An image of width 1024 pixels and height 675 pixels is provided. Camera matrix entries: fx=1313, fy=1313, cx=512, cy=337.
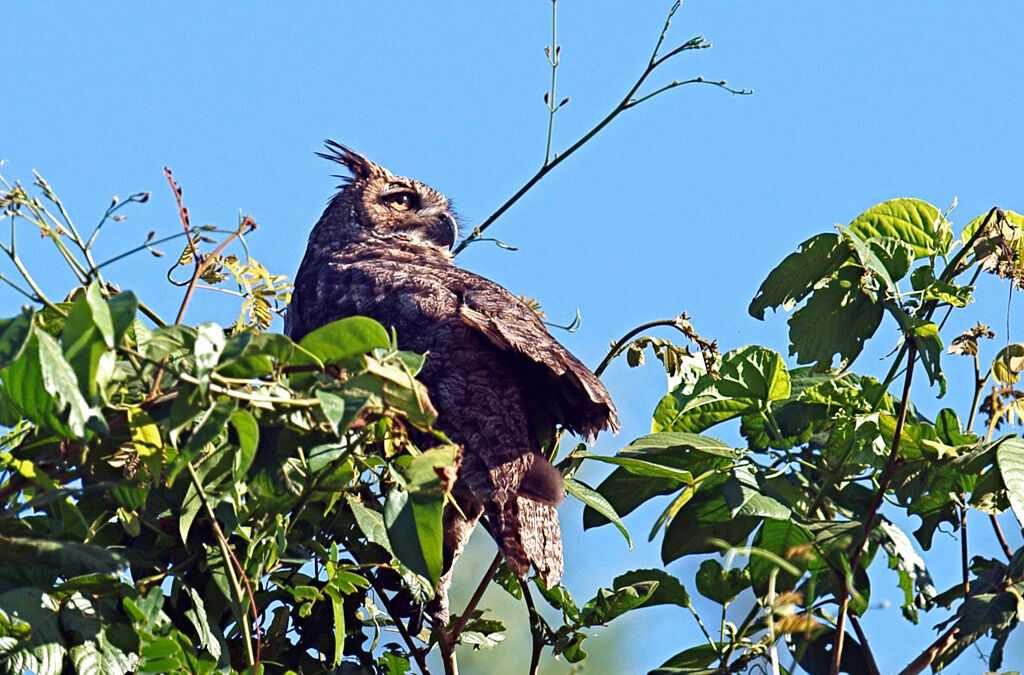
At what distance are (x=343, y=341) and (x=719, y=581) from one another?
1.15 metres

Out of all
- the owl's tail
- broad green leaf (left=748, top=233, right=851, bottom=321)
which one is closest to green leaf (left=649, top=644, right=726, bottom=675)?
the owl's tail

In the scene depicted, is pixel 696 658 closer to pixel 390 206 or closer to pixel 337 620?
pixel 337 620

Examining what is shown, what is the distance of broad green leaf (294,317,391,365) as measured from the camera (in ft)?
5.76

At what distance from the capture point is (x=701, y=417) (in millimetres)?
2902

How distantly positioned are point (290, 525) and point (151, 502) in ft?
0.76

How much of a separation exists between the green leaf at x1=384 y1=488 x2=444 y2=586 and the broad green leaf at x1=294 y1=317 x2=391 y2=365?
0.26m

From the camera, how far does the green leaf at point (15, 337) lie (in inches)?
61.3

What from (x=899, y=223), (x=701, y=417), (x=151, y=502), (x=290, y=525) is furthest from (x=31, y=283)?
(x=899, y=223)

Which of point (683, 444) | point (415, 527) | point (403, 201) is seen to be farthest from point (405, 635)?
point (403, 201)

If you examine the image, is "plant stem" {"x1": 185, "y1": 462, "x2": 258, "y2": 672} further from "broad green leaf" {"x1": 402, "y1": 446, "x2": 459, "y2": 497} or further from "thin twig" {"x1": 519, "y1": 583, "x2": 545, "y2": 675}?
"thin twig" {"x1": 519, "y1": 583, "x2": 545, "y2": 675}

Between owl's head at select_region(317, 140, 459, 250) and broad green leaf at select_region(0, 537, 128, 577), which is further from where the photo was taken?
owl's head at select_region(317, 140, 459, 250)

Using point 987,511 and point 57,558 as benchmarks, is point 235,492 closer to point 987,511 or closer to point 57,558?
point 57,558

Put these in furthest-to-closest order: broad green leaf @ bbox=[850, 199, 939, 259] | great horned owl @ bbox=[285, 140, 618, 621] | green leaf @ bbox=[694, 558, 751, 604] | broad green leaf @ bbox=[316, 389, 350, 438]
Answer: great horned owl @ bbox=[285, 140, 618, 621]
broad green leaf @ bbox=[850, 199, 939, 259]
green leaf @ bbox=[694, 558, 751, 604]
broad green leaf @ bbox=[316, 389, 350, 438]

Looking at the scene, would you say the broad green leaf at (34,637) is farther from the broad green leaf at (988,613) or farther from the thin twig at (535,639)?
the broad green leaf at (988,613)
